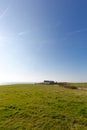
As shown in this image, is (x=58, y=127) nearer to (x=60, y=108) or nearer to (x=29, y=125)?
(x=29, y=125)

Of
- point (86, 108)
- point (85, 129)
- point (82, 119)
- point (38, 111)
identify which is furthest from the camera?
point (86, 108)

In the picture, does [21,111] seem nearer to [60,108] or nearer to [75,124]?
[60,108]

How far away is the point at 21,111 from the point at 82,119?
568 cm

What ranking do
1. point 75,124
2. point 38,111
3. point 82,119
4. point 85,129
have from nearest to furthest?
point 85,129 → point 75,124 → point 82,119 → point 38,111

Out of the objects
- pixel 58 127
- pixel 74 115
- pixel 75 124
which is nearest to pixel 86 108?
pixel 74 115

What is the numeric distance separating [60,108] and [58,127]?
477 centimetres

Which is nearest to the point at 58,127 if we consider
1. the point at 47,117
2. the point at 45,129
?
the point at 45,129

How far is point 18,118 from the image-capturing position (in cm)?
1195

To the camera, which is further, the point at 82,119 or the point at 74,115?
the point at 74,115

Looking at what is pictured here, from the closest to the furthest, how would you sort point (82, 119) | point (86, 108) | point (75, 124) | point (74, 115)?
point (75, 124) < point (82, 119) < point (74, 115) < point (86, 108)

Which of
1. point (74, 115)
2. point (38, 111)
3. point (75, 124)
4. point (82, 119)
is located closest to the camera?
point (75, 124)

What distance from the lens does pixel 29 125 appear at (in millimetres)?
10531

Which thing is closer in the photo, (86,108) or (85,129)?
(85,129)

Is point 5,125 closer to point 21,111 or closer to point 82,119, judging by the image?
point 21,111
